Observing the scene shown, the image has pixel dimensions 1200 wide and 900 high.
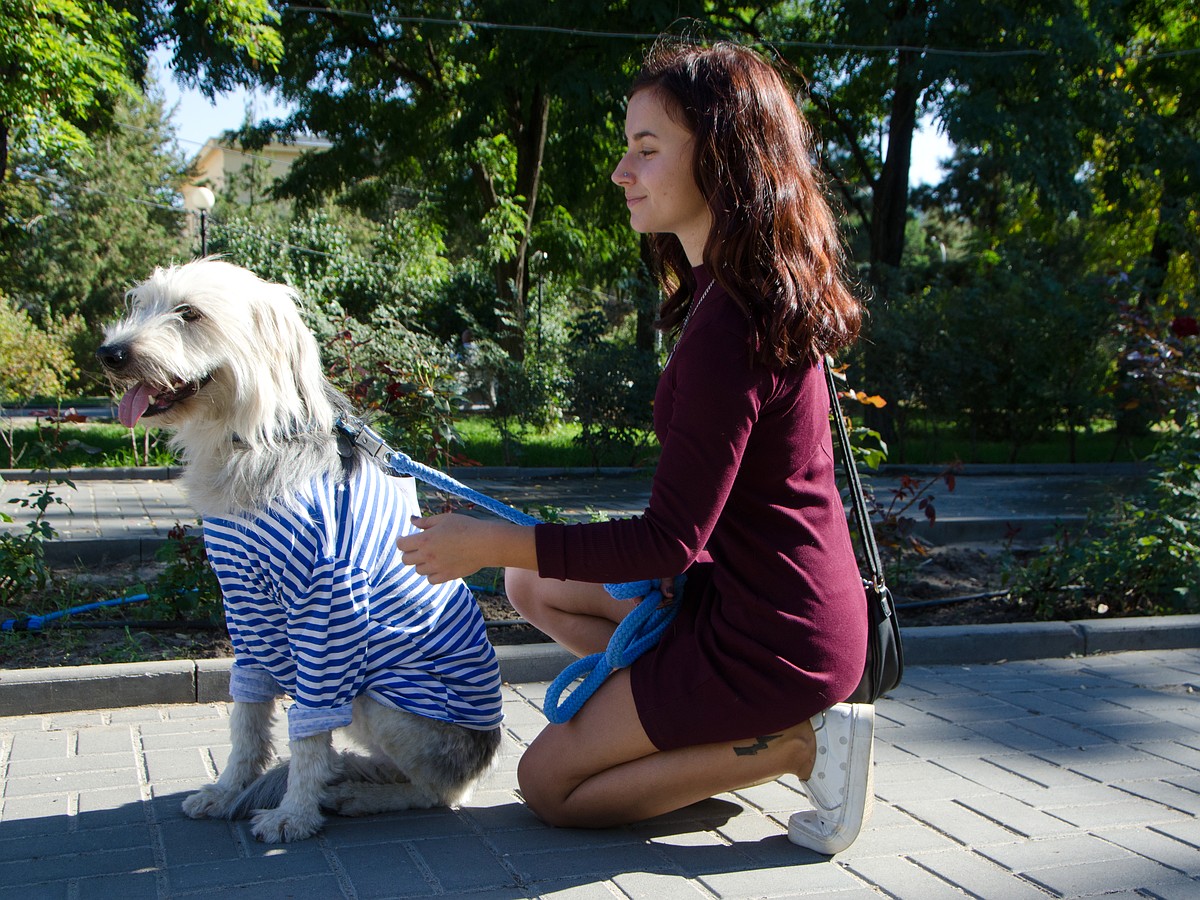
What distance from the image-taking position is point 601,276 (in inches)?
947

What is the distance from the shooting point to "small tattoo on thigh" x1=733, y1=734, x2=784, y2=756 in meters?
3.08

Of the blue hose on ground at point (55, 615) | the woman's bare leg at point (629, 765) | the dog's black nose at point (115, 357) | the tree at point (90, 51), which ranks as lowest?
the woman's bare leg at point (629, 765)

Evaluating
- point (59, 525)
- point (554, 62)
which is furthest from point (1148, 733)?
point (554, 62)

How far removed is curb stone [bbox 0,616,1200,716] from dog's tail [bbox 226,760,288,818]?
1.31m

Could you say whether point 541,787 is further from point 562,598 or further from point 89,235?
point 89,235

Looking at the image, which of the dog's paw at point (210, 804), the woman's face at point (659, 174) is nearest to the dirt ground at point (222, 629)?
the dog's paw at point (210, 804)

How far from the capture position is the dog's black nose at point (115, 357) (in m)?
2.88

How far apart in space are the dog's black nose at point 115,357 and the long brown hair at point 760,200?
5.22 ft

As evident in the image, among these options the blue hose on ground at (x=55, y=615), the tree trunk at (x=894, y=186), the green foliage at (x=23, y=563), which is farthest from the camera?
the tree trunk at (x=894, y=186)

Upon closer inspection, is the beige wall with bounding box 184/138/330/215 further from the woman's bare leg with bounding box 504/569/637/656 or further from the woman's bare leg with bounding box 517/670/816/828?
the woman's bare leg with bounding box 517/670/816/828

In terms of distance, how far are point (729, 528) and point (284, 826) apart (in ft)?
5.06

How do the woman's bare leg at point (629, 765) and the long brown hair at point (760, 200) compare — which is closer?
the long brown hair at point (760, 200)

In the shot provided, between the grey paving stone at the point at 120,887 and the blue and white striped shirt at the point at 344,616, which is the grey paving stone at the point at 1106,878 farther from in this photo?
the grey paving stone at the point at 120,887

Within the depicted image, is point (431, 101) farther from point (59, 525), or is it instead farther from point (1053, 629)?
point (1053, 629)
